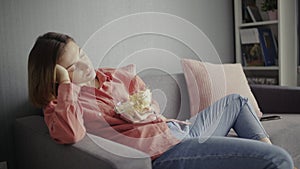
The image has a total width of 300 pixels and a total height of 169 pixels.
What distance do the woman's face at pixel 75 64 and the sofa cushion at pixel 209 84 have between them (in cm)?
74

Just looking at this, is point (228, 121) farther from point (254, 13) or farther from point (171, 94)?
point (254, 13)

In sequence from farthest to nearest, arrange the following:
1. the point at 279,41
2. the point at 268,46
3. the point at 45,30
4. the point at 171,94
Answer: the point at 268,46
the point at 279,41
the point at 171,94
the point at 45,30

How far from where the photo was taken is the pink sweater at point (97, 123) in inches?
44.1

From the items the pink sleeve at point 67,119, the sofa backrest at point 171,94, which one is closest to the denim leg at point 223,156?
the pink sleeve at point 67,119

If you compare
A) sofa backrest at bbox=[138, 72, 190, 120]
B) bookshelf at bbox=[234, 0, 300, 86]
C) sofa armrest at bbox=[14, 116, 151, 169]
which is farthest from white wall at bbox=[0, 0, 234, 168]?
bookshelf at bbox=[234, 0, 300, 86]

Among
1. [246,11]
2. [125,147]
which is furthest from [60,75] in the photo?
[246,11]

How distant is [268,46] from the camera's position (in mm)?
2566

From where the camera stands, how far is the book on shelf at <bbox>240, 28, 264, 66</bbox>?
2.59 metres

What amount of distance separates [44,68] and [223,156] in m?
0.74

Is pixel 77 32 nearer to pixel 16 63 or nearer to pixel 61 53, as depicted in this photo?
pixel 16 63

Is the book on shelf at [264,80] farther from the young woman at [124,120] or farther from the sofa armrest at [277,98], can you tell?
the young woman at [124,120]

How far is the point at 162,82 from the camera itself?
190 cm

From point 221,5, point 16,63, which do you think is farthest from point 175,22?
point 16,63

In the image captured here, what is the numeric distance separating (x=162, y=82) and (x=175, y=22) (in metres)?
0.57
